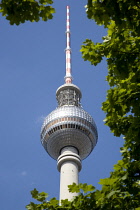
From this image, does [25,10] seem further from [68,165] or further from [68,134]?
[68,134]

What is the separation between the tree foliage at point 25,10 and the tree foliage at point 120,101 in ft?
4.11

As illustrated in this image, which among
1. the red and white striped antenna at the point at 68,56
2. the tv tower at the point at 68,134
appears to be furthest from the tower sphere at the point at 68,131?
the red and white striped antenna at the point at 68,56

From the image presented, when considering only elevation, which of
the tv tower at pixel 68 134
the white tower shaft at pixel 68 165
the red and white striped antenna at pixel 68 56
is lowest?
the white tower shaft at pixel 68 165

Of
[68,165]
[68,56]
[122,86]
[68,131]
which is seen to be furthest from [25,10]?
[68,56]

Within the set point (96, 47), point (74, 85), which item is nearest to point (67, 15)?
point (74, 85)

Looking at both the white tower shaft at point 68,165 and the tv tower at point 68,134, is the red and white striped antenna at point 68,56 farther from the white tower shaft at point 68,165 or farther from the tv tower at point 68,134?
the white tower shaft at point 68,165

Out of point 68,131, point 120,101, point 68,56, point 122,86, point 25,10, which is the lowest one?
point 120,101

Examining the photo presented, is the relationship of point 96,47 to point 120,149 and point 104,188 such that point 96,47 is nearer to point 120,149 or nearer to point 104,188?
point 120,149

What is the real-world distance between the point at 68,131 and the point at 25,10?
5777 centimetres

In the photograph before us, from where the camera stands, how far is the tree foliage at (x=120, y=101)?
10.0 meters

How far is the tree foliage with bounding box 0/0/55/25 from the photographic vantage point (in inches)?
419

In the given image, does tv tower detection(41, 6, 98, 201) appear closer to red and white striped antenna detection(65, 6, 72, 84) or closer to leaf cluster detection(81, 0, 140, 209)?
red and white striped antenna detection(65, 6, 72, 84)

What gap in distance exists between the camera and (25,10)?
10.8 meters

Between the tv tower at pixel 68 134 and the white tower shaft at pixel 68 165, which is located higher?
the tv tower at pixel 68 134
